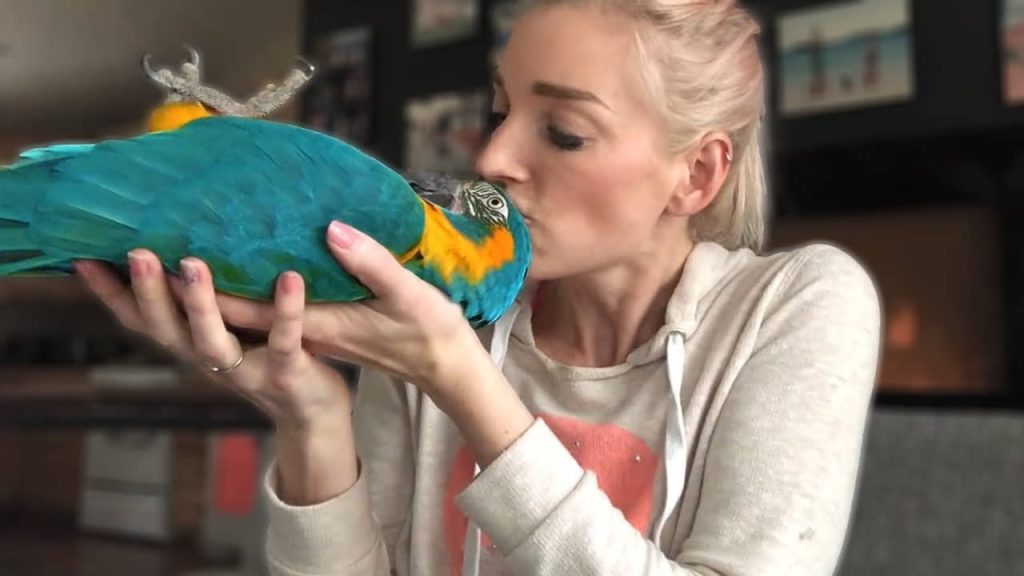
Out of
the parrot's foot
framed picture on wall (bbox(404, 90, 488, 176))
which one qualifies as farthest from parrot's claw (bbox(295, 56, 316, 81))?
framed picture on wall (bbox(404, 90, 488, 176))

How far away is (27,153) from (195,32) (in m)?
2.68

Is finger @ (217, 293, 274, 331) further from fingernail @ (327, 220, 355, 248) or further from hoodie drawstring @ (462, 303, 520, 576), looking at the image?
hoodie drawstring @ (462, 303, 520, 576)

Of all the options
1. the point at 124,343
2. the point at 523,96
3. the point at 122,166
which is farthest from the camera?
the point at 124,343

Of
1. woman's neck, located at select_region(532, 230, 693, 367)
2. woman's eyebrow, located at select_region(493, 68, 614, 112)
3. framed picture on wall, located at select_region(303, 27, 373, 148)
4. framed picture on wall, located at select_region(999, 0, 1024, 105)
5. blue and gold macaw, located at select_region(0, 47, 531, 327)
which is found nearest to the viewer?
blue and gold macaw, located at select_region(0, 47, 531, 327)

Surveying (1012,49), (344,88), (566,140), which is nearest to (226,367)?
(566,140)

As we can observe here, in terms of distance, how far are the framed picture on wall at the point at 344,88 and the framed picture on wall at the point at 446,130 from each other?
17cm

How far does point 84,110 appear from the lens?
3088 millimetres

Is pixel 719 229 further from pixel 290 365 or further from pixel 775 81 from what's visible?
pixel 775 81

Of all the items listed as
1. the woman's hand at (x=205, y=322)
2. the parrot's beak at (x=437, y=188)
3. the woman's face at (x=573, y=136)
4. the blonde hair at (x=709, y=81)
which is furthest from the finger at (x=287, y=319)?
the blonde hair at (x=709, y=81)

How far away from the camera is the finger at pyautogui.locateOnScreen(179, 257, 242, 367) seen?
45cm

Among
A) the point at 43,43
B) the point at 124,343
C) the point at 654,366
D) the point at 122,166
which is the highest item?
the point at 43,43

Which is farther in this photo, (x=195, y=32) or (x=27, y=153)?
(x=195, y=32)

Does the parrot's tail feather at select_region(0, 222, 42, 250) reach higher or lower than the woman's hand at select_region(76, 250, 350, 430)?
higher

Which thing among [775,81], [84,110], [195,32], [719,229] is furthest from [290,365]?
[84,110]
